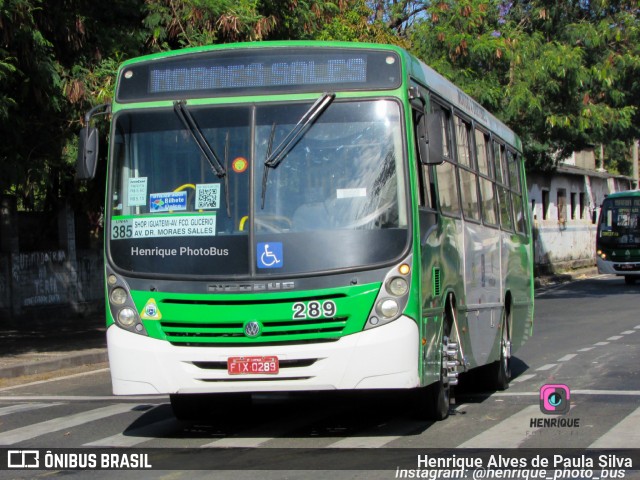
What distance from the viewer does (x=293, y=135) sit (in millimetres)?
8695

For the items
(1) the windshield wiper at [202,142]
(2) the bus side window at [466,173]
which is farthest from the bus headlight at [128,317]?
(2) the bus side window at [466,173]

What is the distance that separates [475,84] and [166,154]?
1878 centimetres

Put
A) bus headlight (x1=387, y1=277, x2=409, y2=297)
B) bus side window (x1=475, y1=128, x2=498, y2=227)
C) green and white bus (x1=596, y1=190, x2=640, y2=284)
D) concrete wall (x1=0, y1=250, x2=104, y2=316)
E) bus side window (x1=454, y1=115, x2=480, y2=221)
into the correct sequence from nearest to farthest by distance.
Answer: bus headlight (x1=387, y1=277, x2=409, y2=297), bus side window (x1=454, y1=115, x2=480, y2=221), bus side window (x1=475, y1=128, x2=498, y2=227), concrete wall (x1=0, y1=250, x2=104, y2=316), green and white bus (x1=596, y1=190, x2=640, y2=284)

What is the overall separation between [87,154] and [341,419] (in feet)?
10.4

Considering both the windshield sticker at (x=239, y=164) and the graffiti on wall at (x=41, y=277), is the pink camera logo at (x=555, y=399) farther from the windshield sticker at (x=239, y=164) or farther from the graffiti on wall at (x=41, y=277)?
the graffiti on wall at (x=41, y=277)

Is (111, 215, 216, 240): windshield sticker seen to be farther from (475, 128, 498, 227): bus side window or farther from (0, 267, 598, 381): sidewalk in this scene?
(0, 267, 598, 381): sidewalk

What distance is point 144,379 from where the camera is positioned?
866cm

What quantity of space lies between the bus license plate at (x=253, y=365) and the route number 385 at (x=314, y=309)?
37 centimetres

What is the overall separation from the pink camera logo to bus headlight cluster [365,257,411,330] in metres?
2.36

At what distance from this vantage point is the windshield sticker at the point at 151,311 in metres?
8.70

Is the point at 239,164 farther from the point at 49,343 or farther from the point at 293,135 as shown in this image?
the point at 49,343

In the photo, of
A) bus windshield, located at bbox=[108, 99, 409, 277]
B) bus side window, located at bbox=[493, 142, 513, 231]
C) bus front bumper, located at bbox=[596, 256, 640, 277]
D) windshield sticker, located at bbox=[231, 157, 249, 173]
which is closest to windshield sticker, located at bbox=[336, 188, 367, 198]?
bus windshield, located at bbox=[108, 99, 409, 277]

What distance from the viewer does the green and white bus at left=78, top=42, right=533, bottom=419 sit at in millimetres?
8406

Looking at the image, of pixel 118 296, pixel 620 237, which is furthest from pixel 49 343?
pixel 620 237
